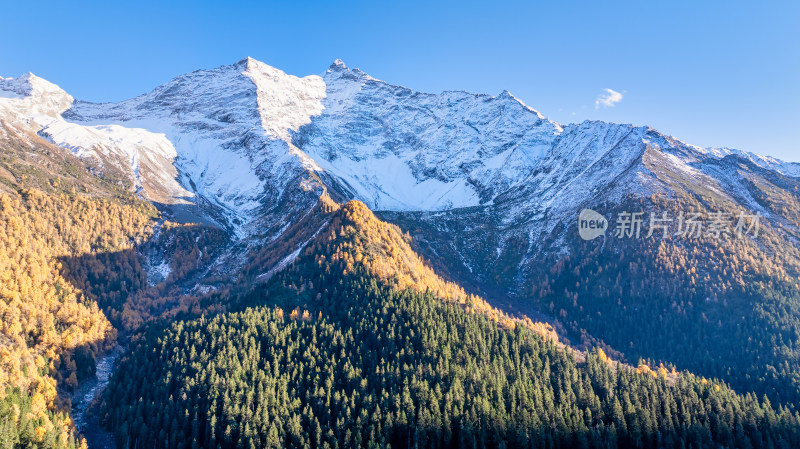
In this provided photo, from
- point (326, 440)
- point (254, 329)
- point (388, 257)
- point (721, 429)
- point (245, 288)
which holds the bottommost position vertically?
point (326, 440)

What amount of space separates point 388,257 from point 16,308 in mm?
118142

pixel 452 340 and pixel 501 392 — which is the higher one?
pixel 452 340

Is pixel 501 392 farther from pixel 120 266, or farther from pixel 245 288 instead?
pixel 120 266

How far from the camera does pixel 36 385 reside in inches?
4520

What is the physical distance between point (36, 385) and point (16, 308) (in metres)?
28.7

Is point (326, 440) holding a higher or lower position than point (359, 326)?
lower

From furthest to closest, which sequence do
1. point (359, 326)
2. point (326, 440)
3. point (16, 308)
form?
point (359, 326), point (16, 308), point (326, 440)

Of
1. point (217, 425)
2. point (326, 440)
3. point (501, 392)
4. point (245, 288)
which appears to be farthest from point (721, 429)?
point (245, 288)

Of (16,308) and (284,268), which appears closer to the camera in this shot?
(16,308)

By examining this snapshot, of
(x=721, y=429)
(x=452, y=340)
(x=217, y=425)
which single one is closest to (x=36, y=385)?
(x=217, y=425)

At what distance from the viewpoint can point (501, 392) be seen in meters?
112

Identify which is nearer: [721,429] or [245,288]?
[721,429]

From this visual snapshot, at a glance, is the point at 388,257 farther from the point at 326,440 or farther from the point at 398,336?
the point at 326,440

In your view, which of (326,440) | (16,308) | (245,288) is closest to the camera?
(326,440)
